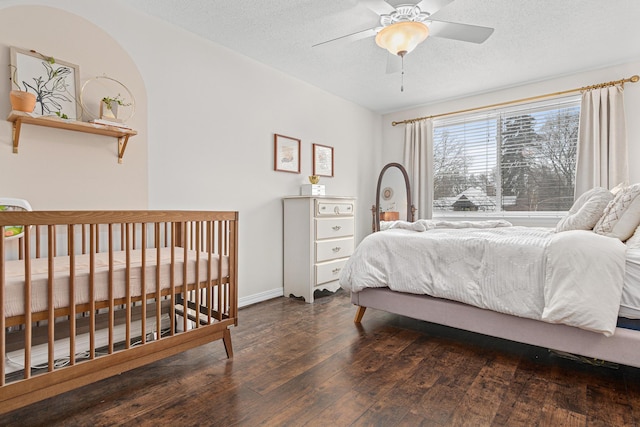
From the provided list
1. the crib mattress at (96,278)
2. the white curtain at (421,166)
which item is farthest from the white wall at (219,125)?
the white curtain at (421,166)

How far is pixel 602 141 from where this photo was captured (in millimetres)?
3361

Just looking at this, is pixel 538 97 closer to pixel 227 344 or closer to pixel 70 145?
pixel 227 344

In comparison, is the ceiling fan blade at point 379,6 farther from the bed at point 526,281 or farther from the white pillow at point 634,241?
the white pillow at point 634,241

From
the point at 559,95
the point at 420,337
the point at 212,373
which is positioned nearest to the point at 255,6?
the point at 212,373

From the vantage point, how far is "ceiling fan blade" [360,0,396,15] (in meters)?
2.14

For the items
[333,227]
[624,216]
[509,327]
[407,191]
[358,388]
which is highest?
[407,191]

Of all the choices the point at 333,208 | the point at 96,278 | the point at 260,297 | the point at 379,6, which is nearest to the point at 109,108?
the point at 96,278

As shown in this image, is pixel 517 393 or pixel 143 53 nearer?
pixel 517 393

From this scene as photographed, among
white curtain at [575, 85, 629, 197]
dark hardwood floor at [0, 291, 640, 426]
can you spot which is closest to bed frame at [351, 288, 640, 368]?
dark hardwood floor at [0, 291, 640, 426]

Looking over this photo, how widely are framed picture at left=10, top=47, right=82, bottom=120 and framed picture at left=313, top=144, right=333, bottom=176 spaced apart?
2383 millimetres

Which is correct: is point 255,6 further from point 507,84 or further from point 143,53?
point 507,84

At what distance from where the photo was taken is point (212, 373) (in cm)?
184

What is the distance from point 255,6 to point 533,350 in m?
3.03

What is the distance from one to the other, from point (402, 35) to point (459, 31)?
0.43 m
